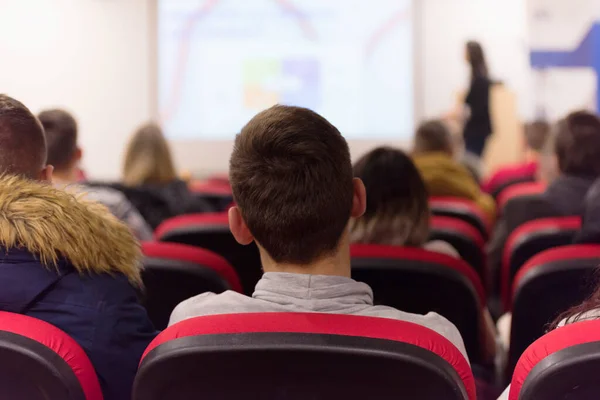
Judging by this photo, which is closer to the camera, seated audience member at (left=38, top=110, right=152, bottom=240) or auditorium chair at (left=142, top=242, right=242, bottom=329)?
auditorium chair at (left=142, top=242, right=242, bottom=329)

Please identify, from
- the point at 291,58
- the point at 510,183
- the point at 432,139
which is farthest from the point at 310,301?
the point at 291,58

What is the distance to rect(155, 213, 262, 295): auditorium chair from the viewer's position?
9.34 ft

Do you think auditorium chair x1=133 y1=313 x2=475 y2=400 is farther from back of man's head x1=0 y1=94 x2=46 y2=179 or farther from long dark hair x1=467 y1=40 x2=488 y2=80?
long dark hair x1=467 y1=40 x2=488 y2=80

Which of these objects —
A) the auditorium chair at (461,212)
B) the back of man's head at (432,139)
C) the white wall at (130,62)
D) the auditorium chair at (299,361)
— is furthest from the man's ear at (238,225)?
the white wall at (130,62)

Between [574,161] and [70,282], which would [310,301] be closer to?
[70,282]

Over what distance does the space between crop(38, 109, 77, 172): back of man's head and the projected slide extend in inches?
170

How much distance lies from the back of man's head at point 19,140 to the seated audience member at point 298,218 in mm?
518

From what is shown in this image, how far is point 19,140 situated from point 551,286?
1.33 metres

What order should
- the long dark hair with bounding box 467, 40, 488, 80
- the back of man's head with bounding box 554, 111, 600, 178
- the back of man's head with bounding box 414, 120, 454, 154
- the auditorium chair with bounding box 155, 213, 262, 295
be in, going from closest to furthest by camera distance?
the auditorium chair with bounding box 155, 213, 262, 295 < the back of man's head with bounding box 554, 111, 600, 178 < the back of man's head with bounding box 414, 120, 454, 154 < the long dark hair with bounding box 467, 40, 488, 80

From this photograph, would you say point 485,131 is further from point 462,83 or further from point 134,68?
point 134,68

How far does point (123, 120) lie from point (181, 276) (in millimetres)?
6590

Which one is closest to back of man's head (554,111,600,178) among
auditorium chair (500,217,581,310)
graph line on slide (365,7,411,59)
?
auditorium chair (500,217,581,310)

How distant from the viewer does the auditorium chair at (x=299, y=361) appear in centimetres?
108

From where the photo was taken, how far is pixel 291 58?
7289 mm
